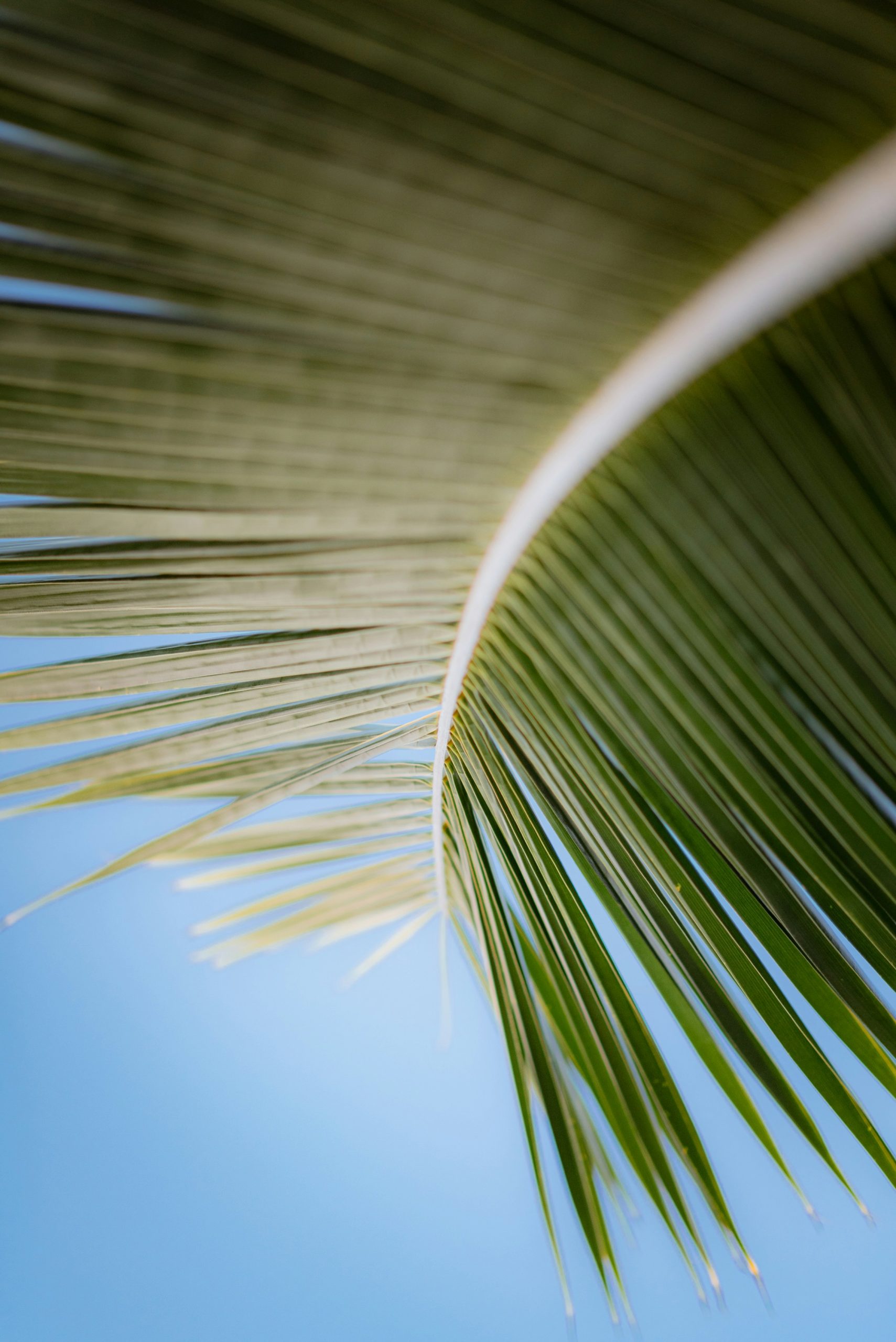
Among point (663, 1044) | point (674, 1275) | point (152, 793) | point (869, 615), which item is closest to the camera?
point (869, 615)

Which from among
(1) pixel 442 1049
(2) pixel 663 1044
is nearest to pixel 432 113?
(2) pixel 663 1044

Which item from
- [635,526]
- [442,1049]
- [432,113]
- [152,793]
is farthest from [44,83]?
[442,1049]

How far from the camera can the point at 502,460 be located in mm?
358

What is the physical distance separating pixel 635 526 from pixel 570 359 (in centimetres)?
8

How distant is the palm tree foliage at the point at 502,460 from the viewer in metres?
0.23

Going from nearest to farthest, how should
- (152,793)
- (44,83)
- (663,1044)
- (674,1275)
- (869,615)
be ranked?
(44,83) → (869,615) → (152,793) → (663,1044) → (674,1275)

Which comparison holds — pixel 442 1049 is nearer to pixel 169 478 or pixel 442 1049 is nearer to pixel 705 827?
pixel 705 827

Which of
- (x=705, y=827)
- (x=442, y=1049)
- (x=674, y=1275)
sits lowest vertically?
(x=674, y=1275)

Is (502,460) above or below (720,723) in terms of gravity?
above

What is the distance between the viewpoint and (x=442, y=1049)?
6.72 ft

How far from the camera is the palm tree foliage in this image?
233mm

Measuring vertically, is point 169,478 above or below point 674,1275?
above

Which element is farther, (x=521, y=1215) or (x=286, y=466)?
(x=521, y=1215)

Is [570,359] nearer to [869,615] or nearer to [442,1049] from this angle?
[869,615]
